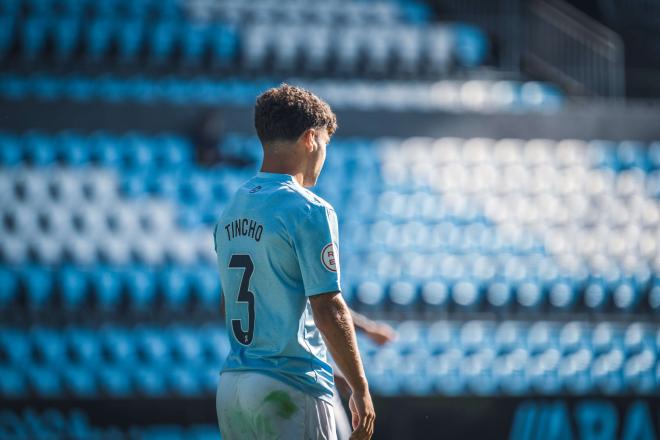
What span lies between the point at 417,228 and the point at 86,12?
5.37 meters

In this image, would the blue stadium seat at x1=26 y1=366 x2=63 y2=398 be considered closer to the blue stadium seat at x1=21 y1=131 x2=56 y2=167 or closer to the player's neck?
the blue stadium seat at x1=21 y1=131 x2=56 y2=167

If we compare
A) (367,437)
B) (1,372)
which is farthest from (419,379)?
(367,437)

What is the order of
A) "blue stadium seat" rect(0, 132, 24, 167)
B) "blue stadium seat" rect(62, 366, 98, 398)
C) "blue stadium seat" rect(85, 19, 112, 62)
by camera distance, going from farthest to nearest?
"blue stadium seat" rect(85, 19, 112, 62) < "blue stadium seat" rect(0, 132, 24, 167) < "blue stadium seat" rect(62, 366, 98, 398)

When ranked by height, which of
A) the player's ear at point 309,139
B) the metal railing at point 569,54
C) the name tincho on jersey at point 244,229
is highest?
the metal railing at point 569,54

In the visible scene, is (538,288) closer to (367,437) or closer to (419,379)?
(419,379)

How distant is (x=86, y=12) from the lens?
37.7 ft

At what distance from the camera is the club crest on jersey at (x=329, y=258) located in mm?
2213

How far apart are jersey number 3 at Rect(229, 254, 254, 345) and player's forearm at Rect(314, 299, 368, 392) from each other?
207mm

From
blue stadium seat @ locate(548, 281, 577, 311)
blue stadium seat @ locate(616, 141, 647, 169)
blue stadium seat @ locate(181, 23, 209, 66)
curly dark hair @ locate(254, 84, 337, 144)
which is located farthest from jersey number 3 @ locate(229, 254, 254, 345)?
blue stadium seat @ locate(181, 23, 209, 66)

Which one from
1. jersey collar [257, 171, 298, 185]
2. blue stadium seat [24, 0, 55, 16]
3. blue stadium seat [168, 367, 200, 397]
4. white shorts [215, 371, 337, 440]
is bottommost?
blue stadium seat [168, 367, 200, 397]

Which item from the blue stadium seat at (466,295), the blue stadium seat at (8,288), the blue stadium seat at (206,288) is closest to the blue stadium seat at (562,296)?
the blue stadium seat at (466,295)

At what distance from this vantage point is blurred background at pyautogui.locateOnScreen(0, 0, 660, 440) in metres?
7.82

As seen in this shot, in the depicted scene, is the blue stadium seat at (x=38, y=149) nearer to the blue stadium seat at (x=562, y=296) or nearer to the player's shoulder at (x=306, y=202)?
the blue stadium seat at (x=562, y=296)

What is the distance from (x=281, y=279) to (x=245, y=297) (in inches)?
4.7
